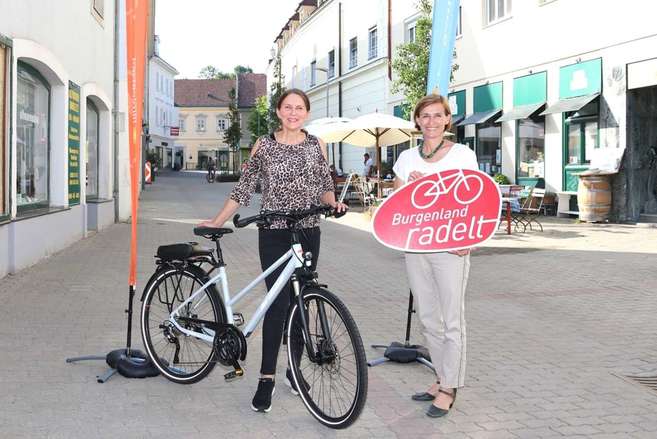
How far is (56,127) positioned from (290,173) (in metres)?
9.22

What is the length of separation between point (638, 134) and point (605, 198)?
1.55 m

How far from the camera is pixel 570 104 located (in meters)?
18.1

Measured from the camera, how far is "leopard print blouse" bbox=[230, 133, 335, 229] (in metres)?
4.47

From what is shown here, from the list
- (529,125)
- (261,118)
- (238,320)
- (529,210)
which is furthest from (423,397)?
(261,118)

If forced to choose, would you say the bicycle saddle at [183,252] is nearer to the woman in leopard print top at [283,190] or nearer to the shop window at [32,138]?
the woman in leopard print top at [283,190]

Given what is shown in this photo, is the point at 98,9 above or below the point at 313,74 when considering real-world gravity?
below

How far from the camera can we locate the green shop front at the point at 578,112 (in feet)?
58.2

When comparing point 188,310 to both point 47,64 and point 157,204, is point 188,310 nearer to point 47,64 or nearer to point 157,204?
point 47,64

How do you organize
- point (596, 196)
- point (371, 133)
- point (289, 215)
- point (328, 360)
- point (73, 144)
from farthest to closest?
point (371, 133), point (596, 196), point (73, 144), point (289, 215), point (328, 360)

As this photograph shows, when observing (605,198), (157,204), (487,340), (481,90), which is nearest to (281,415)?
(487,340)

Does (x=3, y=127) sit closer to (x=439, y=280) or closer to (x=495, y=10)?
(x=439, y=280)

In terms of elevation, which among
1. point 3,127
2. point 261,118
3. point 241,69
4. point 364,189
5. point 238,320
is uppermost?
point 241,69

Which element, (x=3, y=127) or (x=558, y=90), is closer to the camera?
(x=3, y=127)

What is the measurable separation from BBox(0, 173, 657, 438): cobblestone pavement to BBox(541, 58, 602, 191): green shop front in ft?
24.8
